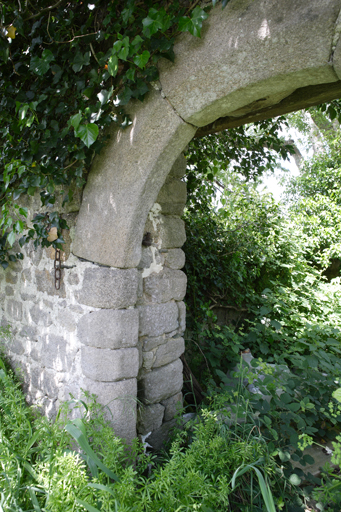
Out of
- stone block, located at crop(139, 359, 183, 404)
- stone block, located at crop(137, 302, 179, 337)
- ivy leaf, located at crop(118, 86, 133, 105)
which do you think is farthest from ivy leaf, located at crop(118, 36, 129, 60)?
stone block, located at crop(139, 359, 183, 404)

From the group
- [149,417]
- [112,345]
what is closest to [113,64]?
[112,345]

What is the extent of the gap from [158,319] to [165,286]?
223 mm

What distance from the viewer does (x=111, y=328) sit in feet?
5.91

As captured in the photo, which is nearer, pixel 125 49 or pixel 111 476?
pixel 111 476

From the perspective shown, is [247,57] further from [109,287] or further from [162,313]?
[162,313]

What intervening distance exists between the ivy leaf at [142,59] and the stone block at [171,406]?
1976 millimetres

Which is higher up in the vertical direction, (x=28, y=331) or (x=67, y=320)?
(x=67, y=320)

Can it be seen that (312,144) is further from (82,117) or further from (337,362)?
(82,117)

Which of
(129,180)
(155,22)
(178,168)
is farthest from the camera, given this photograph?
(178,168)

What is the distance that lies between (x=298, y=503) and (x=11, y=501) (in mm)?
1379

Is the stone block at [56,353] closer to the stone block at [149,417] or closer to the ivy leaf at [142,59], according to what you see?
the stone block at [149,417]

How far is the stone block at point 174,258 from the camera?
2.24m

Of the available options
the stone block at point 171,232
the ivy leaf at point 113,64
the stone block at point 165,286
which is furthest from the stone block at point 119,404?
the ivy leaf at point 113,64

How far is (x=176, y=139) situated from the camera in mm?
1726
